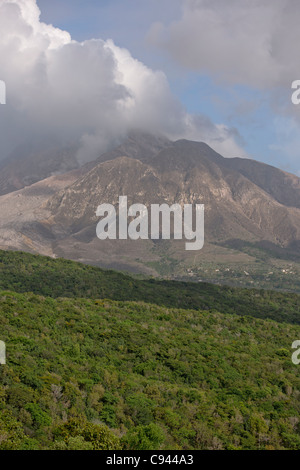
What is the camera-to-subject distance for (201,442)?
3441 cm

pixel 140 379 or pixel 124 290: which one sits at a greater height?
pixel 124 290

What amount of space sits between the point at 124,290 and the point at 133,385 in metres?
67.1

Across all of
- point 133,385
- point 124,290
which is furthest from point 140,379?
point 124,290

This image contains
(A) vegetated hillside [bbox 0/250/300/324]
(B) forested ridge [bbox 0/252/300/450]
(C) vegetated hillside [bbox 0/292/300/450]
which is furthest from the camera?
(A) vegetated hillside [bbox 0/250/300/324]

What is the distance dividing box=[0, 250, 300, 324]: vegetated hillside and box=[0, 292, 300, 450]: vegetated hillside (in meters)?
36.0

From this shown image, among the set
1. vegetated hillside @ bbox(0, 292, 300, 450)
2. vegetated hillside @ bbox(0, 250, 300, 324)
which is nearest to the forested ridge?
vegetated hillside @ bbox(0, 292, 300, 450)

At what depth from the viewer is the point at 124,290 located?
10875 centimetres

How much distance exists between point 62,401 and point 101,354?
43.5ft

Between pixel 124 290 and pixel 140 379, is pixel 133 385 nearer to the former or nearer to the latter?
pixel 140 379

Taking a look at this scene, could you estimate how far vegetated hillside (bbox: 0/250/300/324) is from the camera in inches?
4065

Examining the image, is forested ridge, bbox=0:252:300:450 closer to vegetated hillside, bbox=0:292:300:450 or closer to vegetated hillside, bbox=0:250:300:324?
vegetated hillside, bbox=0:292:300:450

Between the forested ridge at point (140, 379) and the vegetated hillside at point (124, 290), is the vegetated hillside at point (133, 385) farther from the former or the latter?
the vegetated hillside at point (124, 290)

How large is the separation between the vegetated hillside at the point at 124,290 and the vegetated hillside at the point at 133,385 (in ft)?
118
